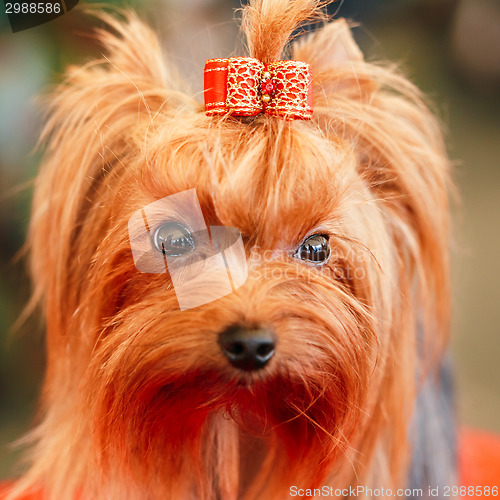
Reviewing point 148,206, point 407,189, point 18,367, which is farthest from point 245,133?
point 18,367

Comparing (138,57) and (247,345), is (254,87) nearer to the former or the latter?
(138,57)

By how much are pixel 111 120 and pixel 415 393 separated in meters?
0.76

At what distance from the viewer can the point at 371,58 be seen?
102 cm

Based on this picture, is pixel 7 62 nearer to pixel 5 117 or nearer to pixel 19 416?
pixel 5 117

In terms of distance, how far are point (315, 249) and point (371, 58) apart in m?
0.43

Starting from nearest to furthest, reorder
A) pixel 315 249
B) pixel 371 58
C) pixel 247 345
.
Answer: pixel 247 345 → pixel 315 249 → pixel 371 58

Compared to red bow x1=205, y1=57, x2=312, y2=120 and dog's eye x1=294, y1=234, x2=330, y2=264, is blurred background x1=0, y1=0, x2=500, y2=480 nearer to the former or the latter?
red bow x1=205, y1=57, x2=312, y2=120

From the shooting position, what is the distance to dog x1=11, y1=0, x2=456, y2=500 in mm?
749

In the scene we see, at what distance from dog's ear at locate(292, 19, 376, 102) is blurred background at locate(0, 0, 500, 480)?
7 centimetres

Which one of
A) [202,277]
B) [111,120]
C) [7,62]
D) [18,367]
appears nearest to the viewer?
[202,277]

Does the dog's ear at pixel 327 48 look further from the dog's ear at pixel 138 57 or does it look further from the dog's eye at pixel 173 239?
the dog's eye at pixel 173 239

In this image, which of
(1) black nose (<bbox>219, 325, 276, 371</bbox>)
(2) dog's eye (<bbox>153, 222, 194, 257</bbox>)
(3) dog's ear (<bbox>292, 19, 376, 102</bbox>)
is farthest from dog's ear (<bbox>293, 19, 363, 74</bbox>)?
(1) black nose (<bbox>219, 325, 276, 371</bbox>)

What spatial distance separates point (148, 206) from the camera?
31.1 inches

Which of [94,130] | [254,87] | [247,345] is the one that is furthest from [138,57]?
[247,345]
